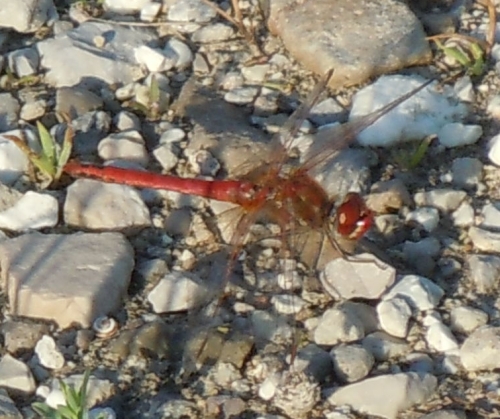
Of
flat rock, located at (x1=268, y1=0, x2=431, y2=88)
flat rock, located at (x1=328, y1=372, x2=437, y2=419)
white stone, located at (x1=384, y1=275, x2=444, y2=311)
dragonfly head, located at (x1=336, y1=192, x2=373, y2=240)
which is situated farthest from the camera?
flat rock, located at (x1=268, y1=0, x2=431, y2=88)

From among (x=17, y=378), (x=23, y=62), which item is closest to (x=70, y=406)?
(x=17, y=378)

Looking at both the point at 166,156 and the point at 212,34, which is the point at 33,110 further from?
the point at 212,34

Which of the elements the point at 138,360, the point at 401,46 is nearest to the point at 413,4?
the point at 401,46

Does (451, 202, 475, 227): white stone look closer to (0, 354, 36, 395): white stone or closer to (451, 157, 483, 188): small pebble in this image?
(451, 157, 483, 188): small pebble

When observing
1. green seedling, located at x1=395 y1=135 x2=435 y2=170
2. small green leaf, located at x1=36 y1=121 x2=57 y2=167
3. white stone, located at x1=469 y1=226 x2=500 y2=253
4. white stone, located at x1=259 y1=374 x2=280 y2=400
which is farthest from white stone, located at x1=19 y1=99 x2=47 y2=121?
white stone, located at x1=469 y1=226 x2=500 y2=253

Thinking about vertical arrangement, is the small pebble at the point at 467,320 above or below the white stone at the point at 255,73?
below

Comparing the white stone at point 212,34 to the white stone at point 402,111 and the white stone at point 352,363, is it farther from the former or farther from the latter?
the white stone at point 352,363

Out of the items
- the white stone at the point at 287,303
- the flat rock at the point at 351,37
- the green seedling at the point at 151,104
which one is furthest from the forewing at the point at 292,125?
the white stone at the point at 287,303
